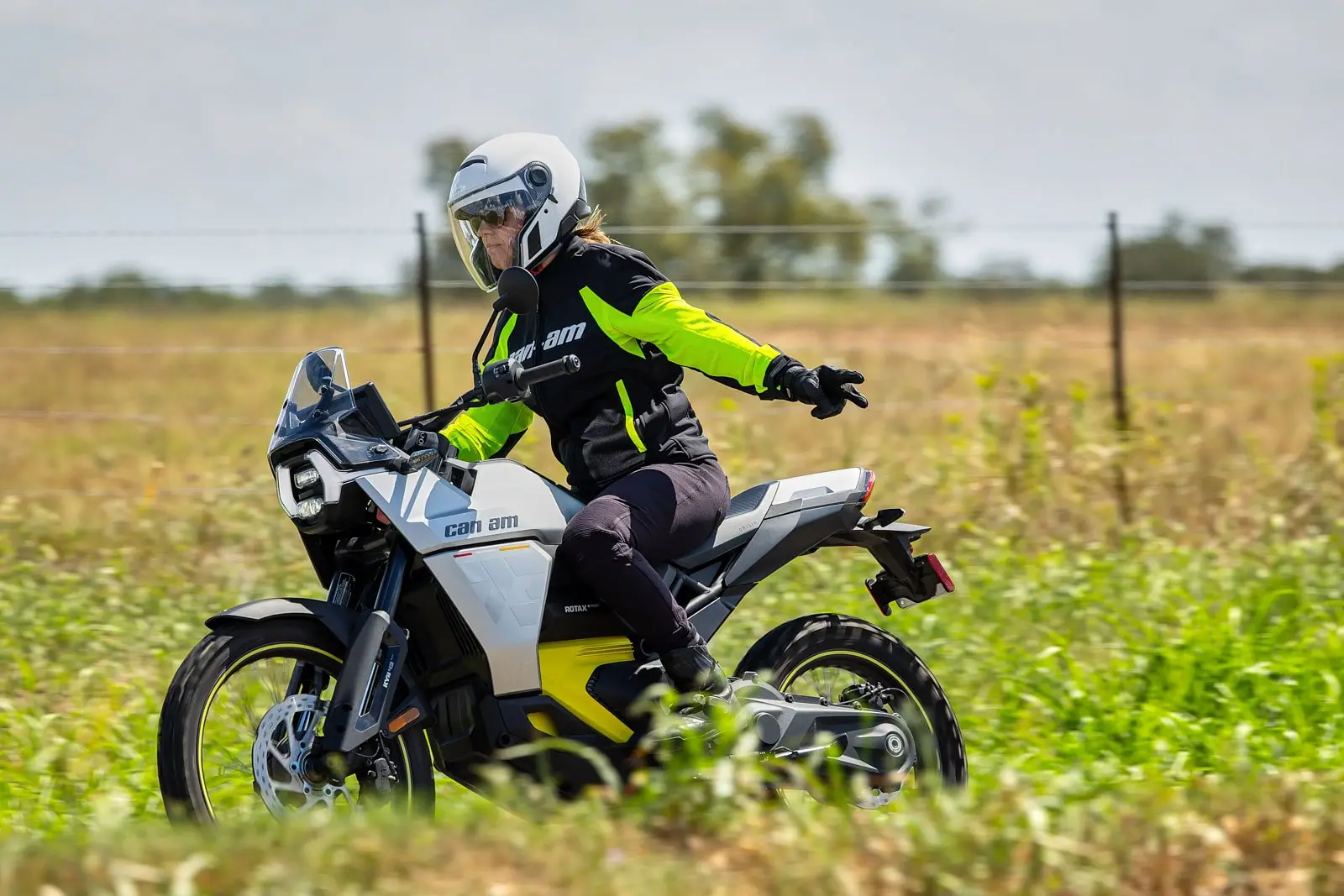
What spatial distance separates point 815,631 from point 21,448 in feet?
28.8

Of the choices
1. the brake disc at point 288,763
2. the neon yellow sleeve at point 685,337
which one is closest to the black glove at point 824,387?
the neon yellow sleeve at point 685,337

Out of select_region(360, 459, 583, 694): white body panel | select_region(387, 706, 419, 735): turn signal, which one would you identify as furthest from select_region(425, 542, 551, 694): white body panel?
select_region(387, 706, 419, 735): turn signal

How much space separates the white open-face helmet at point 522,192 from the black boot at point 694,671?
49.4 inches

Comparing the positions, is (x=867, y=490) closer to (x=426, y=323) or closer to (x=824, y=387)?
(x=824, y=387)

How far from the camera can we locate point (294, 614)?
13.5 ft

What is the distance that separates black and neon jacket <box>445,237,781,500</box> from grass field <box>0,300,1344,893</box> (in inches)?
45.6

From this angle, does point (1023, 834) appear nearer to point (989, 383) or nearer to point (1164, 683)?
point (1164, 683)

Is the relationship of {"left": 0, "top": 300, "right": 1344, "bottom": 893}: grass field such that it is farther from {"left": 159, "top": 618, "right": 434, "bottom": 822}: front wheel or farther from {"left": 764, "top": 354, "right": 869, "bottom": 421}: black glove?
{"left": 764, "top": 354, "right": 869, "bottom": 421}: black glove

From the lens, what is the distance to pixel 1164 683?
5977 millimetres

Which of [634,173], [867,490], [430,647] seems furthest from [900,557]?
[634,173]

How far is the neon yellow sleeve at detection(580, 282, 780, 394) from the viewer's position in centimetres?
456

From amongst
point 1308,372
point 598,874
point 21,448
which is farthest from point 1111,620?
point 1308,372

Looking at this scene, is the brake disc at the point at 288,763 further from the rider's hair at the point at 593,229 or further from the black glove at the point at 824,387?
the rider's hair at the point at 593,229

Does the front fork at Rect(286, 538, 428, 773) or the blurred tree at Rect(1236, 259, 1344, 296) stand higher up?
the blurred tree at Rect(1236, 259, 1344, 296)
